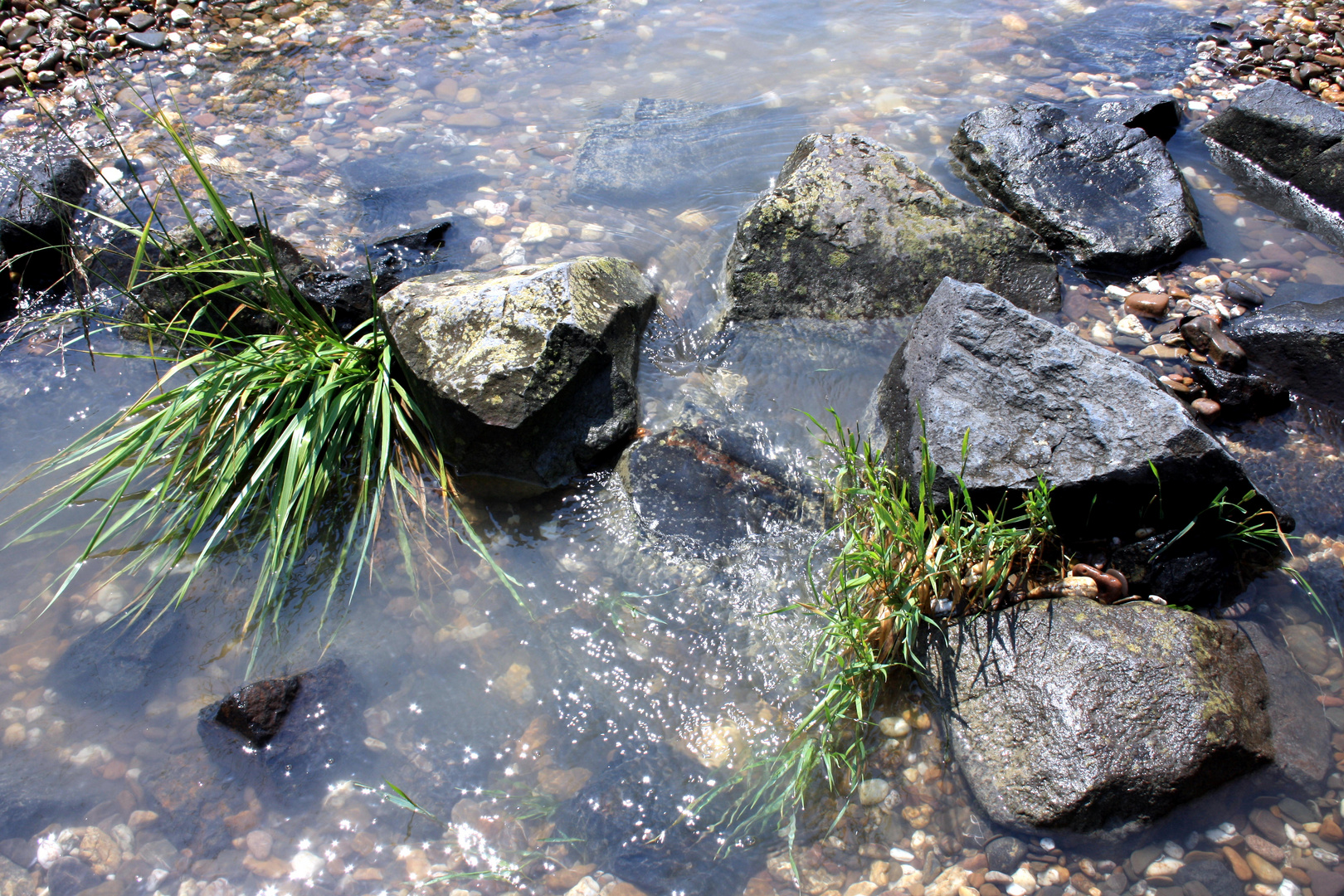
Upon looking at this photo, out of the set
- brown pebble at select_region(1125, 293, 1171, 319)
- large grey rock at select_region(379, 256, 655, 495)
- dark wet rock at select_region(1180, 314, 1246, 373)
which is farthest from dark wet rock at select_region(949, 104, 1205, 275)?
large grey rock at select_region(379, 256, 655, 495)

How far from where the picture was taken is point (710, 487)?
144 inches

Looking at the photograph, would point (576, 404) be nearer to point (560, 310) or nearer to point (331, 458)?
point (560, 310)

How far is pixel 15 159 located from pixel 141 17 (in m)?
2.37

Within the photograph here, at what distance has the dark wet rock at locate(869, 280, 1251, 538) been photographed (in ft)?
9.79

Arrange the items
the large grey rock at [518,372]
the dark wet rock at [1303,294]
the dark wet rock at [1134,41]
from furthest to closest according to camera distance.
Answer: the dark wet rock at [1134,41], the dark wet rock at [1303,294], the large grey rock at [518,372]

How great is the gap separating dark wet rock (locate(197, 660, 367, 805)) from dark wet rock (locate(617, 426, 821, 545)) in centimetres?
152

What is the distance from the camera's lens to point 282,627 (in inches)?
130

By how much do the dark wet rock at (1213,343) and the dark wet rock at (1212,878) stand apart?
8.12 feet

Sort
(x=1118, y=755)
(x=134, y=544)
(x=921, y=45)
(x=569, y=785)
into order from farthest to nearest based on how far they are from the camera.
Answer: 1. (x=921, y=45)
2. (x=134, y=544)
3. (x=569, y=785)
4. (x=1118, y=755)

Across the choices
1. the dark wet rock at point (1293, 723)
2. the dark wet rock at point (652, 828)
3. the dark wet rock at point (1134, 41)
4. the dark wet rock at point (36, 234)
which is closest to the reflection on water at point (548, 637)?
the dark wet rock at point (652, 828)

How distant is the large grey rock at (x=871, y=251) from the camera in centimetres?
440

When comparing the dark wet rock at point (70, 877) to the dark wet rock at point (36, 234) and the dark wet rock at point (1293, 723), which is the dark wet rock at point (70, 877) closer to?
the dark wet rock at point (36, 234)

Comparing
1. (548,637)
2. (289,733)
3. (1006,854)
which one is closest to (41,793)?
(289,733)

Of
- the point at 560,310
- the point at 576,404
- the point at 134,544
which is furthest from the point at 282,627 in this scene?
the point at 560,310
